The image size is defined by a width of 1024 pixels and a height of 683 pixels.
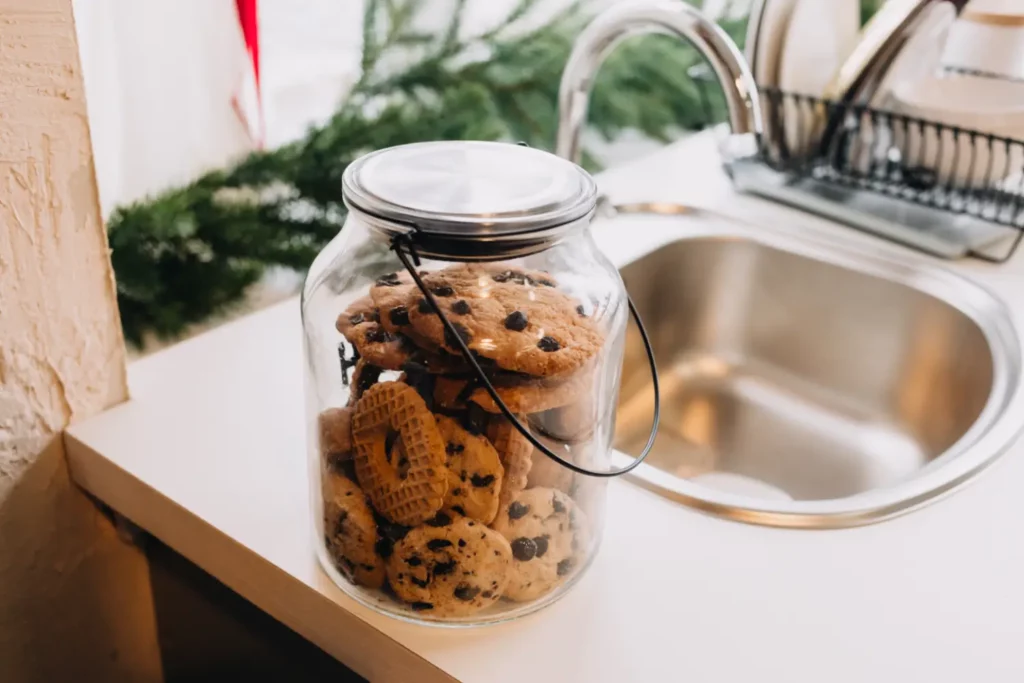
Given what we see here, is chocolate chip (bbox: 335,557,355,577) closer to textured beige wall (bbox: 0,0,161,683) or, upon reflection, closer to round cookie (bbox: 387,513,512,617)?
round cookie (bbox: 387,513,512,617)

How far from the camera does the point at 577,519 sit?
0.55 metres

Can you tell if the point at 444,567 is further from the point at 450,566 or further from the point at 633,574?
the point at 633,574

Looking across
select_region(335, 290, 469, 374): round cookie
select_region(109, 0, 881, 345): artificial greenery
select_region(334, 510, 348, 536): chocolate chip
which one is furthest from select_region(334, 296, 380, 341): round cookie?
select_region(109, 0, 881, 345): artificial greenery

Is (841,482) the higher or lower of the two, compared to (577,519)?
lower

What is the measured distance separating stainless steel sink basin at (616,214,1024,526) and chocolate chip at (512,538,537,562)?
16.2 inches

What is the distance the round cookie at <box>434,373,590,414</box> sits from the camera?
1.61 ft

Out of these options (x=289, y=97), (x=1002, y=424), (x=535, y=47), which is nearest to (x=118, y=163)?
(x=289, y=97)

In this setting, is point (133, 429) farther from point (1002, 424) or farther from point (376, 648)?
point (1002, 424)

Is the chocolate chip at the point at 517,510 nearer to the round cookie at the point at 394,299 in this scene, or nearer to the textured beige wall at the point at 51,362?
the round cookie at the point at 394,299

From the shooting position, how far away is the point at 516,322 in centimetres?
49

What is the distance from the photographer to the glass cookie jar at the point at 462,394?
48cm

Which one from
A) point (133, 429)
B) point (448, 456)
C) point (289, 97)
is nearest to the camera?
point (448, 456)

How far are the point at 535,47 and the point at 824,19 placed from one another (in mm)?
358

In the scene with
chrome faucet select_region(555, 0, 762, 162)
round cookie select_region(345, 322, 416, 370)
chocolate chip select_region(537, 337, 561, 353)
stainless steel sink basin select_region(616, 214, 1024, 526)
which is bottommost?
stainless steel sink basin select_region(616, 214, 1024, 526)
